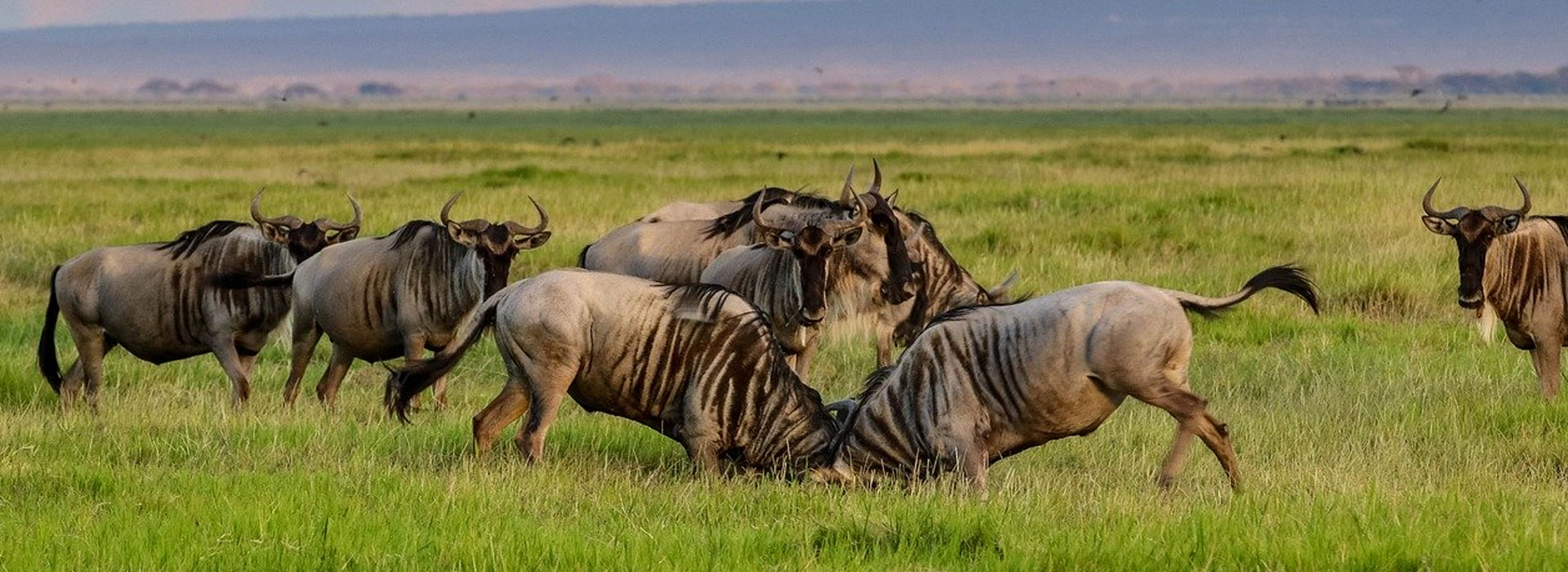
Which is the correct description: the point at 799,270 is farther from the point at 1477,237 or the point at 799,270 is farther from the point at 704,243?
the point at 1477,237

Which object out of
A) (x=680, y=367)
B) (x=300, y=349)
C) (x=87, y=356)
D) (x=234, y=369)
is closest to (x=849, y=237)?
(x=680, y=367)

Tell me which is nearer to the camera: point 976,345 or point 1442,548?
point 1442,548

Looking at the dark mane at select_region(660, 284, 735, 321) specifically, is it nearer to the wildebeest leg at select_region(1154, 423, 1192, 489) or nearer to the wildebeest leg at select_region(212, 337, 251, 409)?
the wildebeest leg at select_region(1154, 423, 1192, 489)

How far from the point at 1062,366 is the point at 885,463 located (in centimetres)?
80

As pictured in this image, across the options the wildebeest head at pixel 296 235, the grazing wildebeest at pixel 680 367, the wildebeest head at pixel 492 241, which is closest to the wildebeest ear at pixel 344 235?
the wildebeest head at pixel 296 235

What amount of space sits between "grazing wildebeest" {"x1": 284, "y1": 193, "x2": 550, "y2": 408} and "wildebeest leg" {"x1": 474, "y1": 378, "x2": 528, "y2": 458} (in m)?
1.93

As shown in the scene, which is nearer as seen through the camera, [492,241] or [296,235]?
[492,241]

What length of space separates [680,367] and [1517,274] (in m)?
4.72

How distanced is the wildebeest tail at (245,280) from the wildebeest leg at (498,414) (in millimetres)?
2683

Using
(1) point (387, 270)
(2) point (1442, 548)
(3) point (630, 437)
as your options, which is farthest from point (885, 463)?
(1) point (387, 270)

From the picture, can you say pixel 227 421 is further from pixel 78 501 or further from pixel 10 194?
pixel 10 194

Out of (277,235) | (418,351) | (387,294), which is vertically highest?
(277,235)

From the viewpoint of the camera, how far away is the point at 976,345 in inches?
284

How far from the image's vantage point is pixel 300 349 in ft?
33.1
